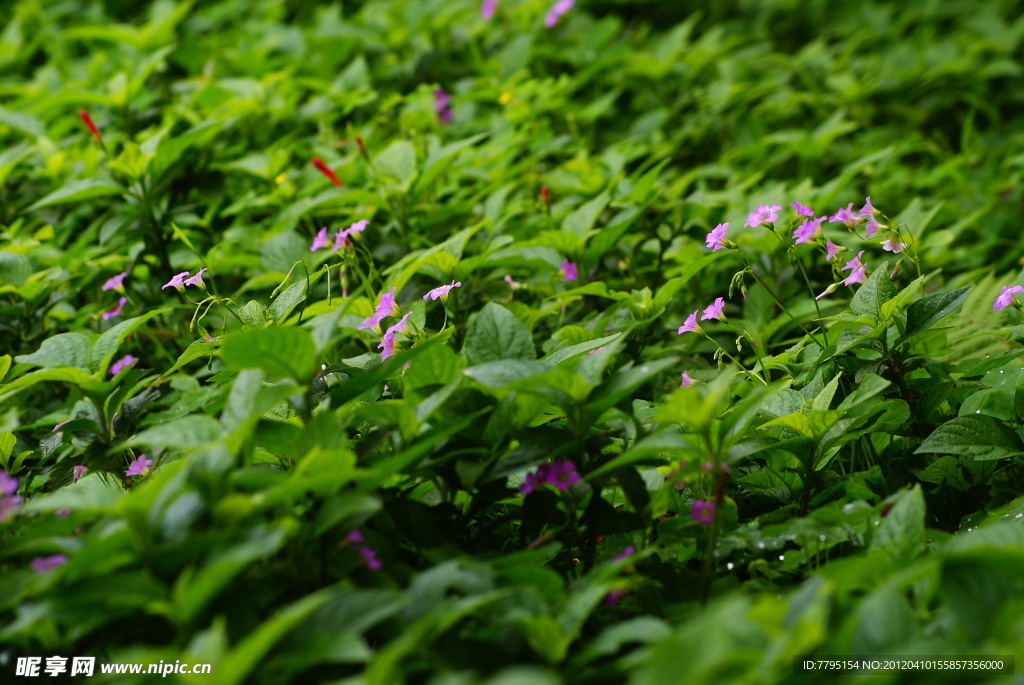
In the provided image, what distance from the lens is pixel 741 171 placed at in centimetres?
283

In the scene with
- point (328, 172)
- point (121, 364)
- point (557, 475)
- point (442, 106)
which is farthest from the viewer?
point (442, 106)

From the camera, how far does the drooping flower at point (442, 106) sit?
2.92 meters

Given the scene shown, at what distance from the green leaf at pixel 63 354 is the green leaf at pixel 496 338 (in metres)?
0.67

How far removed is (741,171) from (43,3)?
3508mm

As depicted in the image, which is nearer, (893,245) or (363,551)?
(363,551)

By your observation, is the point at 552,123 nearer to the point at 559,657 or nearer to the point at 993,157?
the point at 993,157

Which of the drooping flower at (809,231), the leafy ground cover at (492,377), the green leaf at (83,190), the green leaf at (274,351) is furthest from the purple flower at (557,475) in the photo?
the green leaf at (83,190)

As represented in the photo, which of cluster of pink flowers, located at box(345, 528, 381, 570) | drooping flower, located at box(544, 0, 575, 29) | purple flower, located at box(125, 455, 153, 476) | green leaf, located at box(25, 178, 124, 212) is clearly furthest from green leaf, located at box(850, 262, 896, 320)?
drooping flower, located at box(544, 0, 575, 29)

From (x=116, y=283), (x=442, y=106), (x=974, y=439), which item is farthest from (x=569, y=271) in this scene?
(x=442, y=106)

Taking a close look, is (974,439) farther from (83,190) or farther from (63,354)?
(83,190)

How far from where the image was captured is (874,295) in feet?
4.75

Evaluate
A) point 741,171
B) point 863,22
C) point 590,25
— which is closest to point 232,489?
point 741,171

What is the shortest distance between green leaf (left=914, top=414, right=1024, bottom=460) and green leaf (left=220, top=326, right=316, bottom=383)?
0.95 meters

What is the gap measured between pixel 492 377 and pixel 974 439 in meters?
0.80
